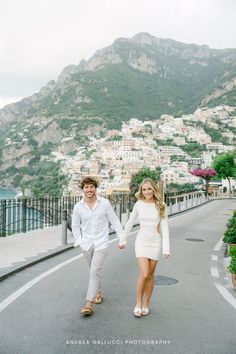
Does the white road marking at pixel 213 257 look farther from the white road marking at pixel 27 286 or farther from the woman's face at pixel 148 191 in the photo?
the woman's face at pixel 148 191

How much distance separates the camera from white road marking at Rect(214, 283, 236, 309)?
6859 mm

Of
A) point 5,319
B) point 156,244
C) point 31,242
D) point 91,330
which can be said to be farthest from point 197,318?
point 31,242

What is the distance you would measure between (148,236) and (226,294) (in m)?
2.35

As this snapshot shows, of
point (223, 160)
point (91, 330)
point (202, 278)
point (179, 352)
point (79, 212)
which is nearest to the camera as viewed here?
point (179, 352)

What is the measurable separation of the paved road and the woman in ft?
1.30

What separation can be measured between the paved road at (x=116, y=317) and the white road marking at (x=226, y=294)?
0.08 m

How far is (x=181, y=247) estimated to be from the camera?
13.3m

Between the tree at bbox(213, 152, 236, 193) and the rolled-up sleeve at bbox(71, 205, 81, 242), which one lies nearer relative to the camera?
the rolled-up sleeve at bbox(71, 205, 81, 242)

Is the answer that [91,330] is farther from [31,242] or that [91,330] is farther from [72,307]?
[31,242]

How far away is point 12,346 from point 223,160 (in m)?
67.1

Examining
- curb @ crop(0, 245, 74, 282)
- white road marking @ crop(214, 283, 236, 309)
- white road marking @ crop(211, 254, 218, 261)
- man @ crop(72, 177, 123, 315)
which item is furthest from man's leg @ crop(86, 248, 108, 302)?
white road marking @ crop(211, 254, 218, 261)

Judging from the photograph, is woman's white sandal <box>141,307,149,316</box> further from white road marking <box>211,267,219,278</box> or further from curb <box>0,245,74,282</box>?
white road marking <box>211,267,219,278</box>

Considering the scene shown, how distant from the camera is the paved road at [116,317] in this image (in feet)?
15.8

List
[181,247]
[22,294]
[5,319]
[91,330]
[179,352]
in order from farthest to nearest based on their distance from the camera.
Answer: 1. [181,247]
2. [22,294]
3. [5,319]
4. [91,330]
5. [179,352]
